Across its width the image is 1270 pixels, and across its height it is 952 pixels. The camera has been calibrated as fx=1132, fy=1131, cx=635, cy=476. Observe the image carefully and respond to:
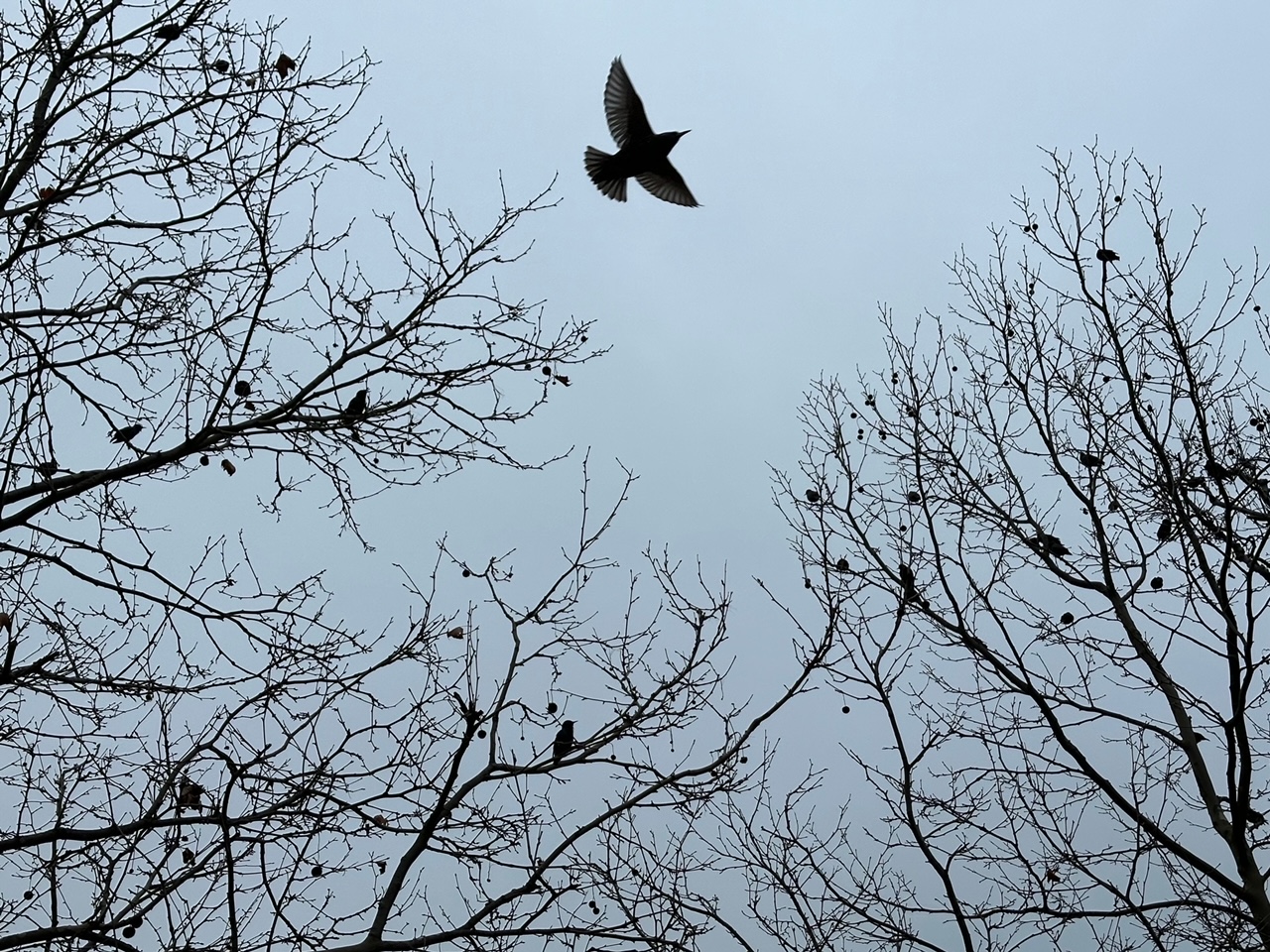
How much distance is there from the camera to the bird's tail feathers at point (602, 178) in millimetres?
7691

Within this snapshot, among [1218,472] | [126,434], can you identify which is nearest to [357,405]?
[126,434]

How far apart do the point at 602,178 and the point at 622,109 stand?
18.4 inches

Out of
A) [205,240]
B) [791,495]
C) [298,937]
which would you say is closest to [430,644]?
[298,937]

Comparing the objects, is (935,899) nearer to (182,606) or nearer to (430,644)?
(430,644)

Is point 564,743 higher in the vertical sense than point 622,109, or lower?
lower

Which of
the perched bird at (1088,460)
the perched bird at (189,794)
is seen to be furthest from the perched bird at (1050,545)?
the perched bird at (189,794)

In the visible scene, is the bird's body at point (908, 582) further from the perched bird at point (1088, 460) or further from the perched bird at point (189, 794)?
the perched bird at point (189, 794)

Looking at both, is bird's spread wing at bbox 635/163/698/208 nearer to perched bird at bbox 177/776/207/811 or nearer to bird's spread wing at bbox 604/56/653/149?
bird's spread wing at bbox 604/56/653/149

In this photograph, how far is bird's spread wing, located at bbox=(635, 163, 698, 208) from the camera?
7980 millimetres

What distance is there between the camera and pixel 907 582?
298 inches

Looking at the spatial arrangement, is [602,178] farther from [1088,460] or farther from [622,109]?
[1088,460]

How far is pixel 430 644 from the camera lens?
550 cm

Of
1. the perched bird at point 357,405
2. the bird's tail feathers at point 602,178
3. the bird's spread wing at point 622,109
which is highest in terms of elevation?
the bird's spread wing at point 622,109

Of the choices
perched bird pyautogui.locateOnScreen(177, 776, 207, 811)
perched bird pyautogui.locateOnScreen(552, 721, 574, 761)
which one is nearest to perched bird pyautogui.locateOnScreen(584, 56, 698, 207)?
perched bird pyautogui.locateOnScreen(552, 721, 574, 761)
